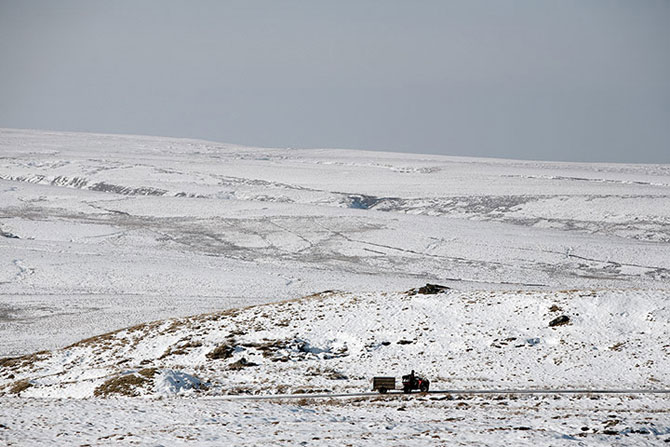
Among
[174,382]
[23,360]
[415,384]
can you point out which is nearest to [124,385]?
[174,382]

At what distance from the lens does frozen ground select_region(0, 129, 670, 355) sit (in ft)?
155

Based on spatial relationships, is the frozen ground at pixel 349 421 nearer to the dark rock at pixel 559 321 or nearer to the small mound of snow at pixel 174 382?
the small mound of snow at pixel 174 382

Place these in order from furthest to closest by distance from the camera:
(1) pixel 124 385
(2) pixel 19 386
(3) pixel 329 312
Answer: (3) pixel 329 312 < (2) pixel 19 386 < (1) pixel 124 385

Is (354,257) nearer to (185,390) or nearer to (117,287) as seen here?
(117,287)

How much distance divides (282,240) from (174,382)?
40.9 meters

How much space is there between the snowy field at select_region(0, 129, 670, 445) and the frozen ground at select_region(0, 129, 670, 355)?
0.29 m

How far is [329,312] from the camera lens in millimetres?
34125

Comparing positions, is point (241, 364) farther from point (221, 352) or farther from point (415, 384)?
point (415, 384)

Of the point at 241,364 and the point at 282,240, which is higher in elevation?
the point at 282,240

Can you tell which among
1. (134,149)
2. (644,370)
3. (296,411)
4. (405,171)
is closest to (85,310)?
(296,411)

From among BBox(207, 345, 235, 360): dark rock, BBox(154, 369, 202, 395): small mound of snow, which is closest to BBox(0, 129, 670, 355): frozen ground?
BBox(207, 345, 235, 360): dark rock

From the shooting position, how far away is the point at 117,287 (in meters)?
49.4

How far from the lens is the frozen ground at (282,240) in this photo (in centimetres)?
4738

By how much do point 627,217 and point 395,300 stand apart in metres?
44.5
